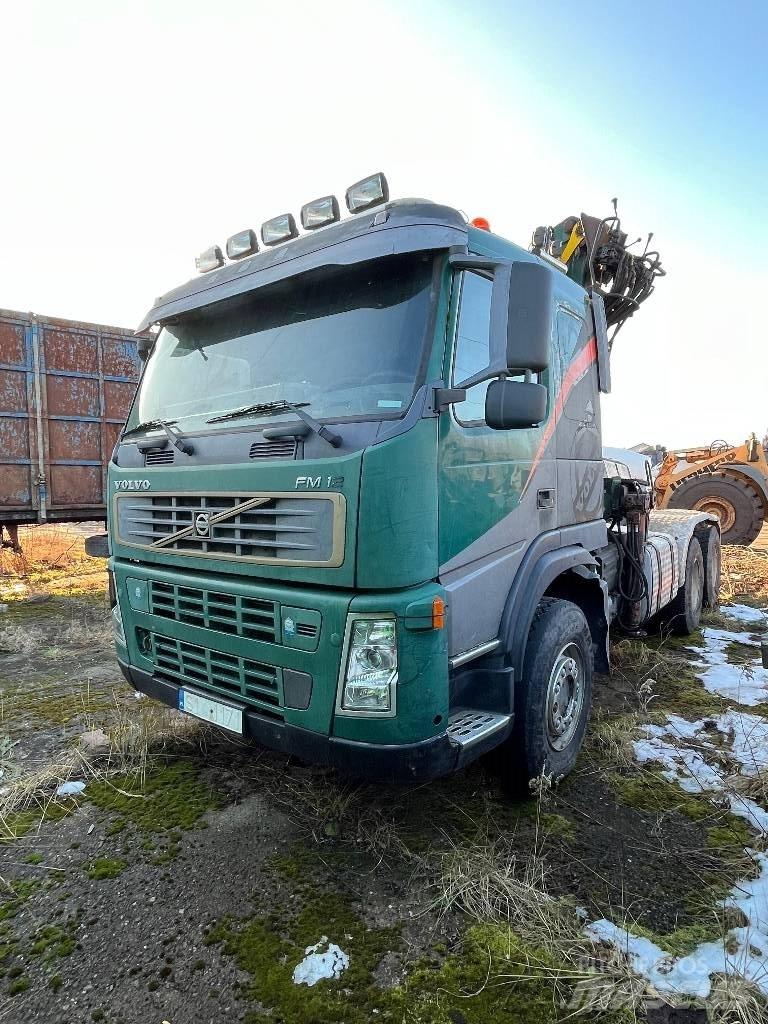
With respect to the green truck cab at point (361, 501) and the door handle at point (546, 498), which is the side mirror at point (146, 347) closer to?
the green truck cab at point (361, 501)

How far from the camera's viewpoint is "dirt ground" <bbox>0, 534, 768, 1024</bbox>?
199 cm

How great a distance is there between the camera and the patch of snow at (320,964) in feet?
6.71

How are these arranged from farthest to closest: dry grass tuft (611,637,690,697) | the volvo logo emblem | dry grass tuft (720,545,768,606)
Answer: dry grass tuft (720,545,768,606), dry grass tuft (611,637,690,697), the volvo logo emblem

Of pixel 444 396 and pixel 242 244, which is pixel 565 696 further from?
pixel 242 244

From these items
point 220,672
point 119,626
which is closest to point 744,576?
point 220,672

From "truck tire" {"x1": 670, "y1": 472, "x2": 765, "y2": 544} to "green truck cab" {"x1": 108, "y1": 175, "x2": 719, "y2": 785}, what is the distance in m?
9.78

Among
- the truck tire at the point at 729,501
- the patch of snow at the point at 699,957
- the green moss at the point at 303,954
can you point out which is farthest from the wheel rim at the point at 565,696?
the truck tire at the point at 729,501

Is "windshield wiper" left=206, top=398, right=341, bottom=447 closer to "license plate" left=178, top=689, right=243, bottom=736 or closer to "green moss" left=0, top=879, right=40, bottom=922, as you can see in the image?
"license plate" left=178, top=689, right=243, bottom=736

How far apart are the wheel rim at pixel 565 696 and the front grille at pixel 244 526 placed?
1.47 metres

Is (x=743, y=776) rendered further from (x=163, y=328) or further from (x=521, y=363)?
(x=163, y=328)

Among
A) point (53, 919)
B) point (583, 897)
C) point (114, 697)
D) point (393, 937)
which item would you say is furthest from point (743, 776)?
point (114, 697)

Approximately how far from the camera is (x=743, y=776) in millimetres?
3287

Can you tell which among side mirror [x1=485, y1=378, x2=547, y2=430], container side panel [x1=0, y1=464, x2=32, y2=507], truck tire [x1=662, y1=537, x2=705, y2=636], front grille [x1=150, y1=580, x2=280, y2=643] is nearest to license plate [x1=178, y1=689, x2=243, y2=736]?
front grille [x1=150, y1=580, x2=280, y2=643]

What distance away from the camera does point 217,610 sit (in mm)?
2682
